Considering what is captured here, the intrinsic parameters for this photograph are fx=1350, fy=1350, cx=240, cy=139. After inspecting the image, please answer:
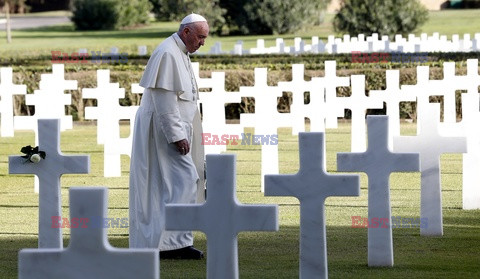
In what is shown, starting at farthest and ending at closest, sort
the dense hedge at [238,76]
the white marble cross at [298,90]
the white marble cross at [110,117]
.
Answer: the dense hedge at [238,76] → the white marble cross at [298,90] → the white marble cross at [110,117]

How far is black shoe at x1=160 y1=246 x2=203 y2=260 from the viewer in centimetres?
767

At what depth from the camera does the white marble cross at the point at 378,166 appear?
268 inches

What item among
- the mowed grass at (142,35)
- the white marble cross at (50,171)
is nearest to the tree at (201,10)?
the mowed grass at (142,35)

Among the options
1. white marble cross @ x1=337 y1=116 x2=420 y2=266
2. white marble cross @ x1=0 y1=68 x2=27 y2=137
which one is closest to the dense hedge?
white marble cross @ x1=0 y1=68 x2=27 y2=137

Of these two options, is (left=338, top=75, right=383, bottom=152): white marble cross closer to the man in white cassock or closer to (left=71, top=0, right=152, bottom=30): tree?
the man in white cassock

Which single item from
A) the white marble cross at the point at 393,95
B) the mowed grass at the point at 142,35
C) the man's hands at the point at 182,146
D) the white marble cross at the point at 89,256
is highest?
the mowed grass at the point at 142,35

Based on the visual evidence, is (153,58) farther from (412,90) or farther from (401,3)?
(401,3)

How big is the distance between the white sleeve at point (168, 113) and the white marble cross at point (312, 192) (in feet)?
5.07

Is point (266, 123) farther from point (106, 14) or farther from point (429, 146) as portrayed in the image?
point (106, 14)

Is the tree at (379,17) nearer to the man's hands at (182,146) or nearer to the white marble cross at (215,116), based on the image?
the white marble cross at (215,116)

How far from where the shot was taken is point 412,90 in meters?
12.4

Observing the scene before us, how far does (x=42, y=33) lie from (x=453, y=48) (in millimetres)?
27948

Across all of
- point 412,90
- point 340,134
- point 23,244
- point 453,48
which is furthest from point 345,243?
point 453,48

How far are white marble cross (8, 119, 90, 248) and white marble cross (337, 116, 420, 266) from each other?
55.1 inches
